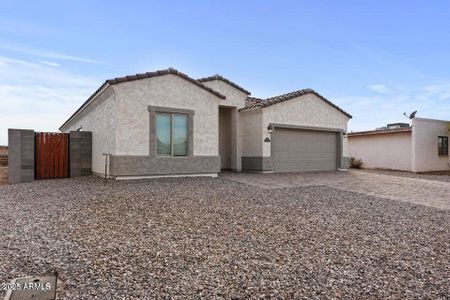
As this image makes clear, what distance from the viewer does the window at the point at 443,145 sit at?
20875mm

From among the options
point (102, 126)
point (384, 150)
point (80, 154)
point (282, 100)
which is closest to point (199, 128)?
point (102, 126)

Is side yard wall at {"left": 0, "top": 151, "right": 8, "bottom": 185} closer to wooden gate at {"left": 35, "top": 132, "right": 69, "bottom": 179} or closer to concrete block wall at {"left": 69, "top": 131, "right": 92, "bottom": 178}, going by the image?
wooden gate at {"left": 35, "top": 132, "right": 69, "bottom": 179}

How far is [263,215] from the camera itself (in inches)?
237

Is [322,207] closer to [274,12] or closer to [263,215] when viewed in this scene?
[263,215]

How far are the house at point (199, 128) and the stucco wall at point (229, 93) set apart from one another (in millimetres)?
58

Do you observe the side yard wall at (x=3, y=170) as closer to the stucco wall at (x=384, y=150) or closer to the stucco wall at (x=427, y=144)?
the stucco wall at (x=384, y=150)

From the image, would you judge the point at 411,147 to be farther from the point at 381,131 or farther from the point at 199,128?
the point at 199,128

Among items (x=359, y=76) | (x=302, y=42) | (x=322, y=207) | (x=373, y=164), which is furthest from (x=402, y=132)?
(x=322, y=207)

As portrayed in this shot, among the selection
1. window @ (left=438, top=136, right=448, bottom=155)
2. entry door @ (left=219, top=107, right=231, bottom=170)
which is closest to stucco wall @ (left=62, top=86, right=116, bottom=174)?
entry door @ (left=219, top=107, right=231, bottom=170)

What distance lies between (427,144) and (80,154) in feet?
74.3

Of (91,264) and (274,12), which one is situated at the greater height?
(274,12)

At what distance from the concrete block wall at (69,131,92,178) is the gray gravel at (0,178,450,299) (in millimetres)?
5858

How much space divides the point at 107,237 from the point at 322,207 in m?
5.04

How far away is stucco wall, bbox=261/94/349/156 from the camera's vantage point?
49.1 ft
